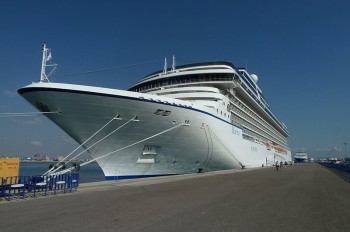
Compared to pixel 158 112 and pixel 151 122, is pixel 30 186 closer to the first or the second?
pixel 151 122

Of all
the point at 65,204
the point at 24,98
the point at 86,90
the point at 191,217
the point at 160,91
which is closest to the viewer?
the point at 191,217

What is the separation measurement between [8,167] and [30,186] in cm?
130

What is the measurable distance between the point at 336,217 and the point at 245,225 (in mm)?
2708

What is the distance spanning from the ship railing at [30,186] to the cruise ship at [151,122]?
166 inches

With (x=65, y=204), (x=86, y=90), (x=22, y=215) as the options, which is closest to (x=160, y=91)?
(x=86, y=90)

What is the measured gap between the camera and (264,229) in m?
6.12

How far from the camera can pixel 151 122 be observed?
18406 millimetres

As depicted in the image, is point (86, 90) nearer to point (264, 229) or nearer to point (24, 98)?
point (24, 98)

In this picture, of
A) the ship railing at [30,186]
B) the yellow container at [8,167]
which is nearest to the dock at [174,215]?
the ship railing at [30,186]

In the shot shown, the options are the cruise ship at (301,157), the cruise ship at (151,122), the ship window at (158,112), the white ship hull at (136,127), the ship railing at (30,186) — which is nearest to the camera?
the ship railing at (30,186)

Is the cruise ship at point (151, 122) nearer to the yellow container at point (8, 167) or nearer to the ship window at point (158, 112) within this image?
the ship window at point (158, 112)

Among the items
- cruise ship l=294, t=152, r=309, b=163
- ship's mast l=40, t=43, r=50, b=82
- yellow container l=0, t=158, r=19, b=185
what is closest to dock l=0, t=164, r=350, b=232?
yellow container l=0, t=158, r=19, b=185

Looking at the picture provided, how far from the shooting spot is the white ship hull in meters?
16.1

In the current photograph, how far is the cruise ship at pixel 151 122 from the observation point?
53.3ft
